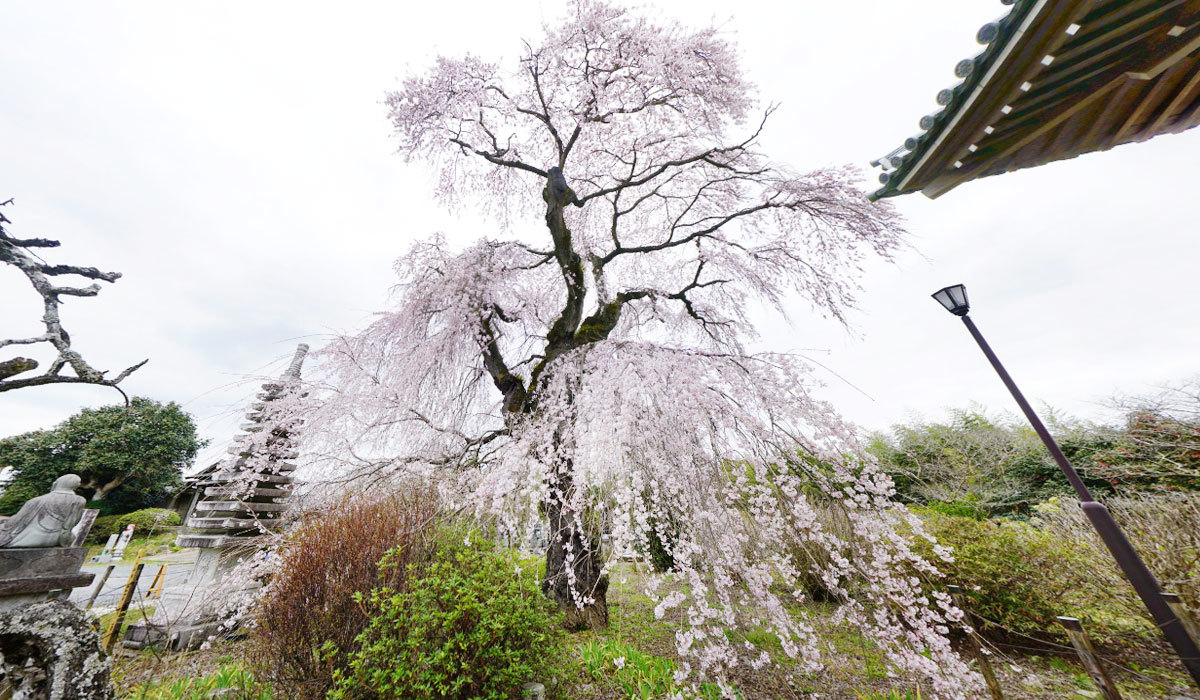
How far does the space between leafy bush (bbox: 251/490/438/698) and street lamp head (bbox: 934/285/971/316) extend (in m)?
6.06

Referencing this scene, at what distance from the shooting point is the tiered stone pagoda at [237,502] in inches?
203

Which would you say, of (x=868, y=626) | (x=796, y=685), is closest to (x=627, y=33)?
(x=868, y=626)

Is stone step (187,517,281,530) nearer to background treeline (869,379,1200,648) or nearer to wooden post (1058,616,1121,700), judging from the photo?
background treeline (869,379,1200,648)

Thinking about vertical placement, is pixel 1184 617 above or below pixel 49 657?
below

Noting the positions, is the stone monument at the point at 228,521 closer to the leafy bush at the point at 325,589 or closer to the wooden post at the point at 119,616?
the wooden post at the point at 119,616

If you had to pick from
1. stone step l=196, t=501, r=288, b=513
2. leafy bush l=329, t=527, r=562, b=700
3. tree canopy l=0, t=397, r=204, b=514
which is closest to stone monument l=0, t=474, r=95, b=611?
stone step l=196, t=501, r=288, b=513

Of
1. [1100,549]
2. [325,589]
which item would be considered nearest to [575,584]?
[325,589]

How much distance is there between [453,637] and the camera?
2957 millimetres

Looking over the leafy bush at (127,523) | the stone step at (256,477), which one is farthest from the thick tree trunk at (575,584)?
the leafy bush at (127,523)

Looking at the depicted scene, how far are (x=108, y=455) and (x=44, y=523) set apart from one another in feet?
72.5

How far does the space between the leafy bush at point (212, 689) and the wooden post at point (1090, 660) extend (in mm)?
5923

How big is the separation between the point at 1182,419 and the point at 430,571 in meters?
9.93

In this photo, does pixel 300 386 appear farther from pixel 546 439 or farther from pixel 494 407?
pixel 546 439

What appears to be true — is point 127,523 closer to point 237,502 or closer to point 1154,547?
point 237,502
